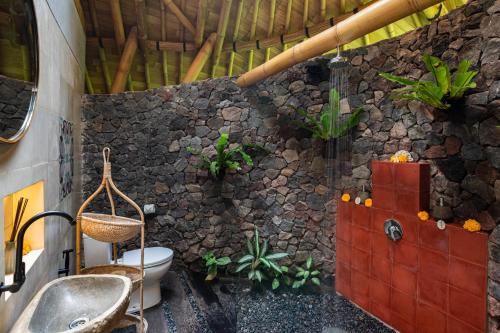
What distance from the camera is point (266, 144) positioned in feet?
10.6

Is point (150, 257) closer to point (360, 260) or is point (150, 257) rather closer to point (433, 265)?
point (360, 260)

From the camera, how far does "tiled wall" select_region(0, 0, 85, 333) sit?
1178 mm

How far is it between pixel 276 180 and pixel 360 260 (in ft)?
4.02

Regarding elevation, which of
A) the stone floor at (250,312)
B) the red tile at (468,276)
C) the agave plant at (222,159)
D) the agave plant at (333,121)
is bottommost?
the stone floor at (250,312)

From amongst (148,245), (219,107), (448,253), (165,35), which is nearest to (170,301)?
(148,245)

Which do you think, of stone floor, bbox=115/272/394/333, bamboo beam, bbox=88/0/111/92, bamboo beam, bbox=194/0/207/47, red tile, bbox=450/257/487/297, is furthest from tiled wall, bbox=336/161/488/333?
bamboo beam, bbox=88/0/111/92

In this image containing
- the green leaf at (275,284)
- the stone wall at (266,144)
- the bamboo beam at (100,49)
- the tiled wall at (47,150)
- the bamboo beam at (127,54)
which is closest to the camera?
the tiled wall at (47,150)

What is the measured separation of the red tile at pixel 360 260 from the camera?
246 centimetres

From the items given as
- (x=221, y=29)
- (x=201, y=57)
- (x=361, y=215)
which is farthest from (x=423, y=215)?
(x=201, y=57)

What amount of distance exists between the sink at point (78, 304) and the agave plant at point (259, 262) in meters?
1.74

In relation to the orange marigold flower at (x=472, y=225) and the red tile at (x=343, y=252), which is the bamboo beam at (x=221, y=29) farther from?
the orange marigold flower at (x=472, y=225)

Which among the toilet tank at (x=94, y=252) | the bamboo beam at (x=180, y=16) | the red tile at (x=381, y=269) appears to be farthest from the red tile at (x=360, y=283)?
the bamboo beam at (x=180, y=16)

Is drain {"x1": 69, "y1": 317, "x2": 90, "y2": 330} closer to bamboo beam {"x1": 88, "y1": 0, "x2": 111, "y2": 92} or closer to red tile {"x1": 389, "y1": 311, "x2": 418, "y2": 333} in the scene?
red tile {"x1": 389, "y1": 311, "x2": 418, "y2": 333}

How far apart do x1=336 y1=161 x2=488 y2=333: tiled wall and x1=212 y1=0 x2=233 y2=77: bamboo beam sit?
3300mm
